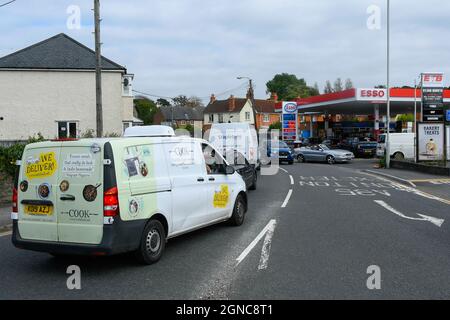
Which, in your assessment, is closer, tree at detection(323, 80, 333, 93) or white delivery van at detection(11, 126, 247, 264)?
white delivery van at detection(11, 126, 247, 264)

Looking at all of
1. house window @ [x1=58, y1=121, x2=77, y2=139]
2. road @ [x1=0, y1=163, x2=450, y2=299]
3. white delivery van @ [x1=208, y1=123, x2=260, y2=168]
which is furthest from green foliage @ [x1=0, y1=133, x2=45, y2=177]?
house window @ [x1=58, y1=121, x2=77, y2=139]

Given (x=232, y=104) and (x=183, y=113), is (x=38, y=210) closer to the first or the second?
(x=232, y=104)

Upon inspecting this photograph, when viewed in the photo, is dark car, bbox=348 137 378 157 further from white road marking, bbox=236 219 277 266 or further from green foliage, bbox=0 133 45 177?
green foliage, bbox=0 133 45 177

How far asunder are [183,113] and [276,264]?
9744 centimetres

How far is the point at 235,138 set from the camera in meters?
20.5

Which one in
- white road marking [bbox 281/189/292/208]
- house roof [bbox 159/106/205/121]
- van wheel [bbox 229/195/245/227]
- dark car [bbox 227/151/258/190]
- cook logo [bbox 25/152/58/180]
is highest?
house roof [bbox 159/106/205/121]

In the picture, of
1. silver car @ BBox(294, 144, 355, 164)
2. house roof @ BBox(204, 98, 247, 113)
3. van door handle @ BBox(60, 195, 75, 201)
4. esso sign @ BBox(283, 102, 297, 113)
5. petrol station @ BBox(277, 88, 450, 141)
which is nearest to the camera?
van door handle @ BBox(60, 195, 75, 201)

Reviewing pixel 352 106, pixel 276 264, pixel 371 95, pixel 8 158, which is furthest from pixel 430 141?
pixel 352 106

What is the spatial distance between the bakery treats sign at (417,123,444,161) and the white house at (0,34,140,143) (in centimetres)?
1826

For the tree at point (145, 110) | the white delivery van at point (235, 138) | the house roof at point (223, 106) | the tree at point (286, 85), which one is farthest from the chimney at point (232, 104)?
the white delivery van at point (235, 138)

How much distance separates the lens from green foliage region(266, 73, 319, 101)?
12175 centimetres

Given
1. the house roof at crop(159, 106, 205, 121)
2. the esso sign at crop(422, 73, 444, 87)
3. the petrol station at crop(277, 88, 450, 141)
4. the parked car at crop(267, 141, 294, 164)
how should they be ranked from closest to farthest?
1. the esso sign at crop(422, 73, 444, 87)
2. the parked car at crop(267, 141, 294, 164)
3. the petrol station at crop(277, 88, 450, 141)
4. the house roof at crop(159, 106, 205, 121)
